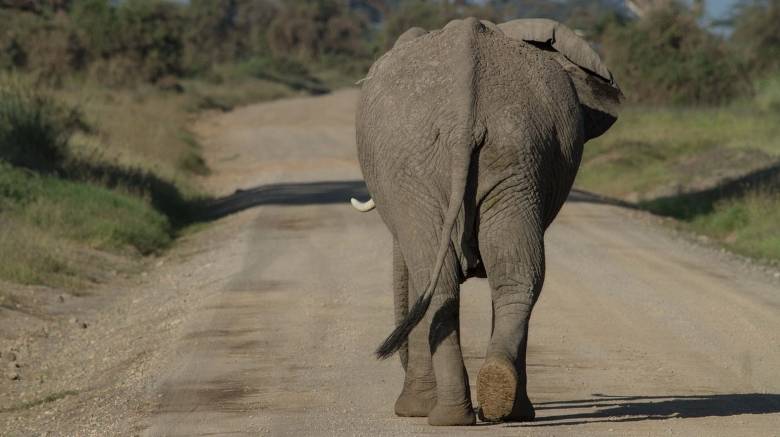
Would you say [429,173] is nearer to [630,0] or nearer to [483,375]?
[483,375]

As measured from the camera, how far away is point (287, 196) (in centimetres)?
2483

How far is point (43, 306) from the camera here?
45.3ft

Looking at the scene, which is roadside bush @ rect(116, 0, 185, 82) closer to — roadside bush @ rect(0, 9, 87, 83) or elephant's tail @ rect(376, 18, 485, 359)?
roadside bush @ rect(0, 9, 87, 83)

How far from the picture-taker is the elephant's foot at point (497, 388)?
20.9 ft

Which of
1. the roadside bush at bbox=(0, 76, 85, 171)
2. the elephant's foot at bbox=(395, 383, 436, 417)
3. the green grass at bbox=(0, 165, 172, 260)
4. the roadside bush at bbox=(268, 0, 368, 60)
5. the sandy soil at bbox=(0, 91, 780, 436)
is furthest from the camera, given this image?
the roadside bush at bbox=(268, 0, 368, 60)

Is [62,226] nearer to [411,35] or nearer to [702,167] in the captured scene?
[411,35]

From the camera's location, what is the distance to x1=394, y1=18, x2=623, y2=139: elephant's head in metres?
7.68

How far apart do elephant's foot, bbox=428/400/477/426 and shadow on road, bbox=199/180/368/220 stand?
15.6m

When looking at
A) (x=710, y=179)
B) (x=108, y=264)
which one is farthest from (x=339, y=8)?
(x=108, y=264)

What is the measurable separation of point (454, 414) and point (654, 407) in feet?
6.30

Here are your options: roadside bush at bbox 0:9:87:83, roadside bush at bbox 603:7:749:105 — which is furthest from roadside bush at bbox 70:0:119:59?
roadside bush at bbox 603:7:749:105

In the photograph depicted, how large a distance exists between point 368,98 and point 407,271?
1.00 meters

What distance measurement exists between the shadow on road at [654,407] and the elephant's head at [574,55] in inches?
64.6

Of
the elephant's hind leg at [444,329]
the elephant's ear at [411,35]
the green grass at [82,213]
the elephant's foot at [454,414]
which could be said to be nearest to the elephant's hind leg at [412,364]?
the elephant's hind leg at [444,329]
